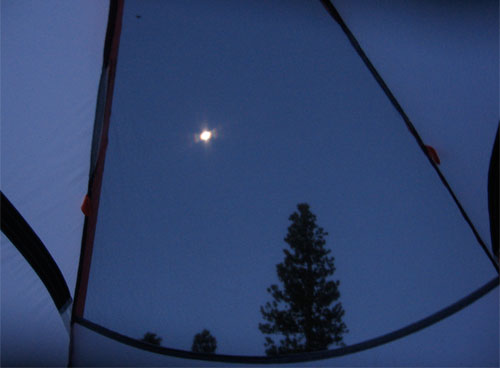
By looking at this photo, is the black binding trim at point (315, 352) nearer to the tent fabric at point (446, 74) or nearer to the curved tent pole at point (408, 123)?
the curved tent pole at point (408, 123)

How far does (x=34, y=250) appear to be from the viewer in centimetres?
140

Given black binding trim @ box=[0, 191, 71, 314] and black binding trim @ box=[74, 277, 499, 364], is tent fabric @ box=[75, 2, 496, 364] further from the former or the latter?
black binding trim @ box=[0, 191, 71, 314]

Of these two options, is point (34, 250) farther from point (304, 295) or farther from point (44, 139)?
point (304, 295)

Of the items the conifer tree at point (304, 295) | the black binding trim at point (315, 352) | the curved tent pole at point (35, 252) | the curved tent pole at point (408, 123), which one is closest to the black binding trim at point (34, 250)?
the curved tent pole at point (35, 252)

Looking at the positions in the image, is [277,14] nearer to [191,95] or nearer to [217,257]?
[191,95]

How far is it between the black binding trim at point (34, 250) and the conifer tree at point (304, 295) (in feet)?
4.20

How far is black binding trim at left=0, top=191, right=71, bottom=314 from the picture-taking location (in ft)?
4.44

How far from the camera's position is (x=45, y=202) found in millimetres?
1459

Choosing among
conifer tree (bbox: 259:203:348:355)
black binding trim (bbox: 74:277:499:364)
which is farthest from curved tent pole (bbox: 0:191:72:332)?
conifer tree (bbox: 259:203:348:355)

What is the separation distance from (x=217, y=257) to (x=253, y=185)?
636mm

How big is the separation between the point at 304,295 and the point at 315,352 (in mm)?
2373

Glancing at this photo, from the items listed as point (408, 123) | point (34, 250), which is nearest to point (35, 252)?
point (34, 250)

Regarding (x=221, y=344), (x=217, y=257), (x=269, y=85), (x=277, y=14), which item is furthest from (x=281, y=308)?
(x=277, y=14)

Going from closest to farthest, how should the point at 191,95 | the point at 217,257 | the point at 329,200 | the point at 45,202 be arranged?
the point at 45,202 → the point at 191,95 → the point at 217,257 → the point at 329,200
